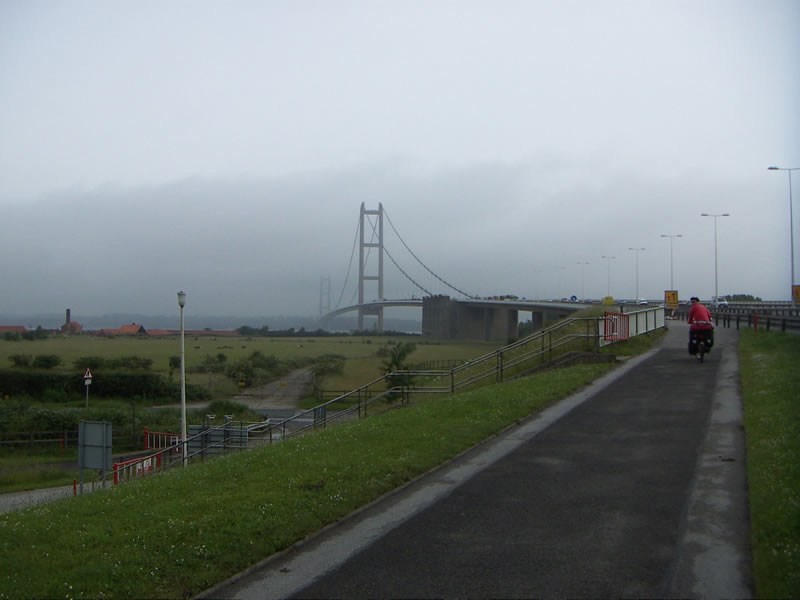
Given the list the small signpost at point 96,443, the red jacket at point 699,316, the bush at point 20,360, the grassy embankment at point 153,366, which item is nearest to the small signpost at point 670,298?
the grassy embankment at point 153,366

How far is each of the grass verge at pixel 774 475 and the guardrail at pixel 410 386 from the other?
19.3 ft

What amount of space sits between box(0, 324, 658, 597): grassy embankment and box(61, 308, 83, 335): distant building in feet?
133

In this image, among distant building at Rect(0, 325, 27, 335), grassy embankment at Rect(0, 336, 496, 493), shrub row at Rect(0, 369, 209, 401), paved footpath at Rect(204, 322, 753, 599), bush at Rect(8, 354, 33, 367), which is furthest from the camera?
distant building at Rect(0, 325, 27, 335)

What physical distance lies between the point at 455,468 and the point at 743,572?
4.05 metres

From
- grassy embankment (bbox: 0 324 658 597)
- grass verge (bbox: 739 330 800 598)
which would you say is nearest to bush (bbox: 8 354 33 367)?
grassy embankment (bbox: 0 324 658 597)

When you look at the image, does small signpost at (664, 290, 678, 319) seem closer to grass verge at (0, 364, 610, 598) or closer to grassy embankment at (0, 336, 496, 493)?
grassy embankment at (0, 336, 496, 493)

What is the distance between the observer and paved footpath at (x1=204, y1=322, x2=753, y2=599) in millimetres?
5527

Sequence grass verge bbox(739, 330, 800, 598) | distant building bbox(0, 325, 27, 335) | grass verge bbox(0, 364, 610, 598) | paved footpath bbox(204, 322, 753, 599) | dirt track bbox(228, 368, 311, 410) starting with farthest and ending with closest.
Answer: distant building bbox(0, 325, 27, 335) → dirt track bbox(228, 368, 311, 410) → grass verge bbox(0, 364, 610, 598) → paved footpath bbox(204, 322, 753, 599) → grass verge bbox(739, 330, 800, 598)

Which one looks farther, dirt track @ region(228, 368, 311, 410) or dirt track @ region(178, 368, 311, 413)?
dirt track @ region(228, 368, 311, 410)

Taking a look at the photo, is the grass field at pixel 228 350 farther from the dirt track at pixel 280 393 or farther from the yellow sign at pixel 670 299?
the yellow sign at pixel 670 299

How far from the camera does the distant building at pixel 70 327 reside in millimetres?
46963

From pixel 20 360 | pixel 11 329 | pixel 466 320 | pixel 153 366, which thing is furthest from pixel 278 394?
pixel 11 329

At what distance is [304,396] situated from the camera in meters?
30.5

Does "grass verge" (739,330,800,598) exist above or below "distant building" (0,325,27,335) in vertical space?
below
